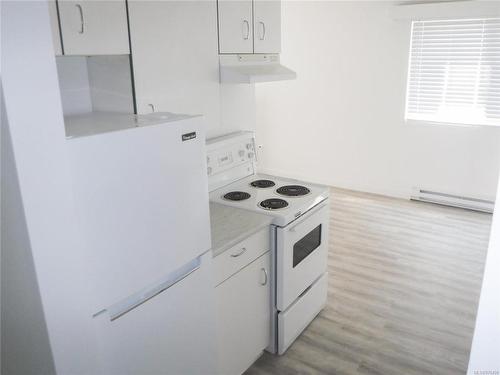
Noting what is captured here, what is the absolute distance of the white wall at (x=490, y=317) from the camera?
2.31 feet

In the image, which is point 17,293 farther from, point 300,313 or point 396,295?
point 396,295

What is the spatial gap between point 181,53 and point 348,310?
201 centimetres

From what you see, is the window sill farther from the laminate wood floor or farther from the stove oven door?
the stove oven door

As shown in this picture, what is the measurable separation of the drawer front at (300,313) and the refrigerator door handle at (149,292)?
0.94 metres

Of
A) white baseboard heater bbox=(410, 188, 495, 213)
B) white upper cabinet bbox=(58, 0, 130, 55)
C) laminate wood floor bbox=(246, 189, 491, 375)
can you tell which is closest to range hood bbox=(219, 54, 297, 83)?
white upper cabinet bbox=(58, 0, 130, 55)

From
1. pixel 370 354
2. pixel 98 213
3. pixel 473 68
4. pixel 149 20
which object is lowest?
pixel 370 354

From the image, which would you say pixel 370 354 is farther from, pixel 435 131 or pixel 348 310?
pixel 435 131

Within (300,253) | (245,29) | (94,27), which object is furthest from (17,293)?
(245,29)

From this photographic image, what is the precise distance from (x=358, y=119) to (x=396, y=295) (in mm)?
2642

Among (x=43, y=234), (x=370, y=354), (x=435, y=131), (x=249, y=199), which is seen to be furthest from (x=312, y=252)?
(x=435, y=131)

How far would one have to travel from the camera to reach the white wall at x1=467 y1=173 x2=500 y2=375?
0.70 meters

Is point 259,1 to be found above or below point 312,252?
above

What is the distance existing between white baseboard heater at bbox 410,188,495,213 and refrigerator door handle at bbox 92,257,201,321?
395 centimetres

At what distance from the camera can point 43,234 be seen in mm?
1184
